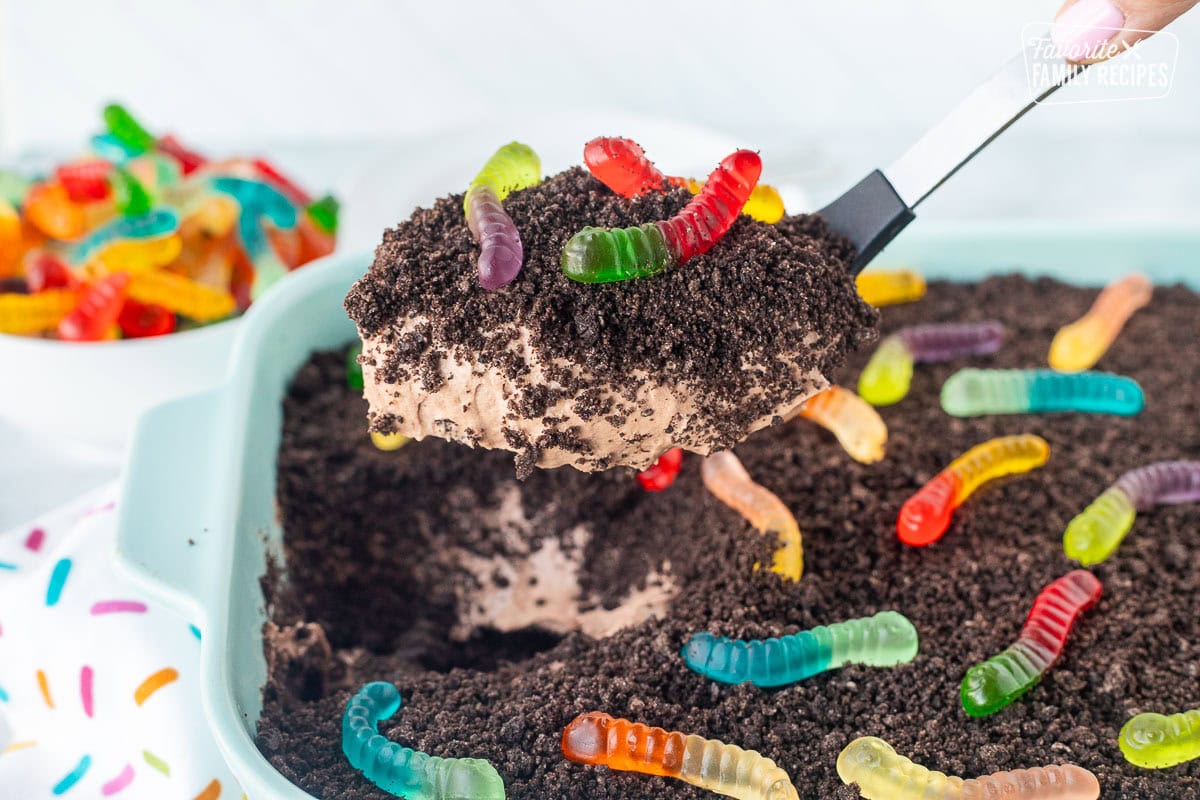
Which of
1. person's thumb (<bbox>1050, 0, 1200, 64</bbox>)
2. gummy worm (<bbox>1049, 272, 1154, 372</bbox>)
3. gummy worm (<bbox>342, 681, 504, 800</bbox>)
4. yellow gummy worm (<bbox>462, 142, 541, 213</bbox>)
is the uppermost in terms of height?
person's thumb (<bbox>1050, 0, 1200, 64</bbox>)

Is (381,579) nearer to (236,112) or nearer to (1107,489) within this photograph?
(1107,489)

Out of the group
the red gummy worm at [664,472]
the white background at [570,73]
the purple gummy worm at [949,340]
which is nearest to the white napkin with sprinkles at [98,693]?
the red gummy worm at [664,472]

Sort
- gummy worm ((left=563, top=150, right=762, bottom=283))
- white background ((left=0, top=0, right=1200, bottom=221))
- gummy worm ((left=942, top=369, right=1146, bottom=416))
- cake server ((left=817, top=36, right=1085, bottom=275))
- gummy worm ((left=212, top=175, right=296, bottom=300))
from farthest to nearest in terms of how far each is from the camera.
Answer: white background ((left=0, top=0, right=1200, bottom=221)) < gummy worm ((left=212, top=175, right=296, bottom=300)) < gummy worm ((left=942, top=369, right=1146, bottom=416)) < cake server ((left=817, top=36, right=1085, bottom=275)) < gummy worm ((left=563, top=150, right=762, bottom=283))

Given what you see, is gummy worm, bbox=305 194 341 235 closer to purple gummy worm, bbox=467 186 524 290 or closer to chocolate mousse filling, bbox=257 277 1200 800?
chocolate mousse filling, bbox=257 277 1200 800

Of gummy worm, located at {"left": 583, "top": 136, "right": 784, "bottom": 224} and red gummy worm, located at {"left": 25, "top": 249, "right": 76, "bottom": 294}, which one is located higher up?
gummy worm, located at {"left": 583, "top": 136, "right": 784, "bottom": 224}

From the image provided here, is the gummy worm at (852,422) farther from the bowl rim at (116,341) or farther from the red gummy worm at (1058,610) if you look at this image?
the bowl rim at (116,341)

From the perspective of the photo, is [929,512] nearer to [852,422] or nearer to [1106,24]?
[852,422]

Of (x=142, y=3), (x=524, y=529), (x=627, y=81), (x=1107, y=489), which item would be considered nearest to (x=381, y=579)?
(x=524, y=529)

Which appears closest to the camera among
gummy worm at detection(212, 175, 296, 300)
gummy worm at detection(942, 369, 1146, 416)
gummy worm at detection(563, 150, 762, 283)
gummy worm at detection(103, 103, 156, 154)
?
gummy worm at detection(563, 150, 762, 283)

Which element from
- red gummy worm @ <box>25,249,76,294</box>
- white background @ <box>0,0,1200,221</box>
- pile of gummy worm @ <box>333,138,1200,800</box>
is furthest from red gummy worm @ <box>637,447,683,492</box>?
white background @ <box>0,0,1200,221</box>
